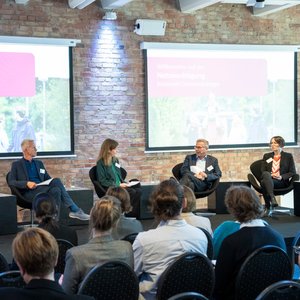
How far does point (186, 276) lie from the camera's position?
3430 mm

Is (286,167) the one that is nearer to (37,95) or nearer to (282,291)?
(37,95)

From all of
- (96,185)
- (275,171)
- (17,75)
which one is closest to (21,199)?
(96,185)

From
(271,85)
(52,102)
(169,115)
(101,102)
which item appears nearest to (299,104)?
(271,85)

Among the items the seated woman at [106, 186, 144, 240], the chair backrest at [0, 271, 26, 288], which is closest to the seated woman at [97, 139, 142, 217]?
the seated woman at [106, 186, 144, 240]

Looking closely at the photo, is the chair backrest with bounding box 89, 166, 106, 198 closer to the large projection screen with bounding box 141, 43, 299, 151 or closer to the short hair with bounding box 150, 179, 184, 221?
the large projection screen with bounding box 141, 43, 299, 151

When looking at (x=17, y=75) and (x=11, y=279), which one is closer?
(x=11, y=279)

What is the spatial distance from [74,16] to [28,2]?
0.69 m

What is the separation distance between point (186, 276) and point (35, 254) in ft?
4.38

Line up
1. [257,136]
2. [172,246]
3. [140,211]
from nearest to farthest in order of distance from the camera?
[172,246], [140,211], [257,136]

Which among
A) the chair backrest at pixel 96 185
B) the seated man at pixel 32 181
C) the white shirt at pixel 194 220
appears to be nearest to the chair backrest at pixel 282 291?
the white shirt at pixel 194 220

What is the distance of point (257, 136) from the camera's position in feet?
34.0

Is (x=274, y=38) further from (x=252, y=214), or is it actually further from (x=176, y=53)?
(x=252, y=214)

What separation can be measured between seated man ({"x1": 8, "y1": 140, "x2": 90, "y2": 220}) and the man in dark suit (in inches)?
205

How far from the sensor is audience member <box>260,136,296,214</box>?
854 centimetres
